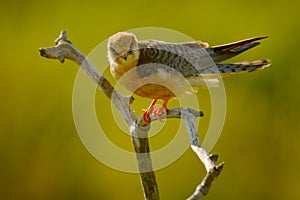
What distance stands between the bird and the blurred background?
1.09 meters

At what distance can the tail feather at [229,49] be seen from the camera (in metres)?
3.62

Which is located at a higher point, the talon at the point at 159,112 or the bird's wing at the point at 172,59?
the bird's wing at the point at 172,59

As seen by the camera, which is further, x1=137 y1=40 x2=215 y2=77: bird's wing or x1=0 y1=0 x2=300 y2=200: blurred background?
x1=0 y1=0 x2=300 y2=200: blurred background

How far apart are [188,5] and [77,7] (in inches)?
34.6

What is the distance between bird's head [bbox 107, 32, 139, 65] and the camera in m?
3.72

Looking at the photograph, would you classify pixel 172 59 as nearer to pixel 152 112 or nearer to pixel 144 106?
pixel 152 112

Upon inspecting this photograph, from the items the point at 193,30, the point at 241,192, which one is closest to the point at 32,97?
the point at 193,30

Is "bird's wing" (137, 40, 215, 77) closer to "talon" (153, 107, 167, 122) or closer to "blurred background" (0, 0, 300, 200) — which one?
"talon" (153, 107, 167, 122)

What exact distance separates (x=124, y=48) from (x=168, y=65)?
257 mm

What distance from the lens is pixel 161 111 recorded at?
11.6ft

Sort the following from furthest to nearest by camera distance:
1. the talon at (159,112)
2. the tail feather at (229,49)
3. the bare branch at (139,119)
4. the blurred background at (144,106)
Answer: the blurred background at (144,106) < the tail feather at (229,49) < the talon at (159,112) < the bare branch at (139,119)

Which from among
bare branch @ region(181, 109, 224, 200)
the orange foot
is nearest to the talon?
the orange foot

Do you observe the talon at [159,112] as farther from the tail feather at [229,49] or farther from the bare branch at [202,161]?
the tail feather at [229,49]

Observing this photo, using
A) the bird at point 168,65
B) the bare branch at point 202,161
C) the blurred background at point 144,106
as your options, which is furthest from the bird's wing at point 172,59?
the blurred background at point 144,106
